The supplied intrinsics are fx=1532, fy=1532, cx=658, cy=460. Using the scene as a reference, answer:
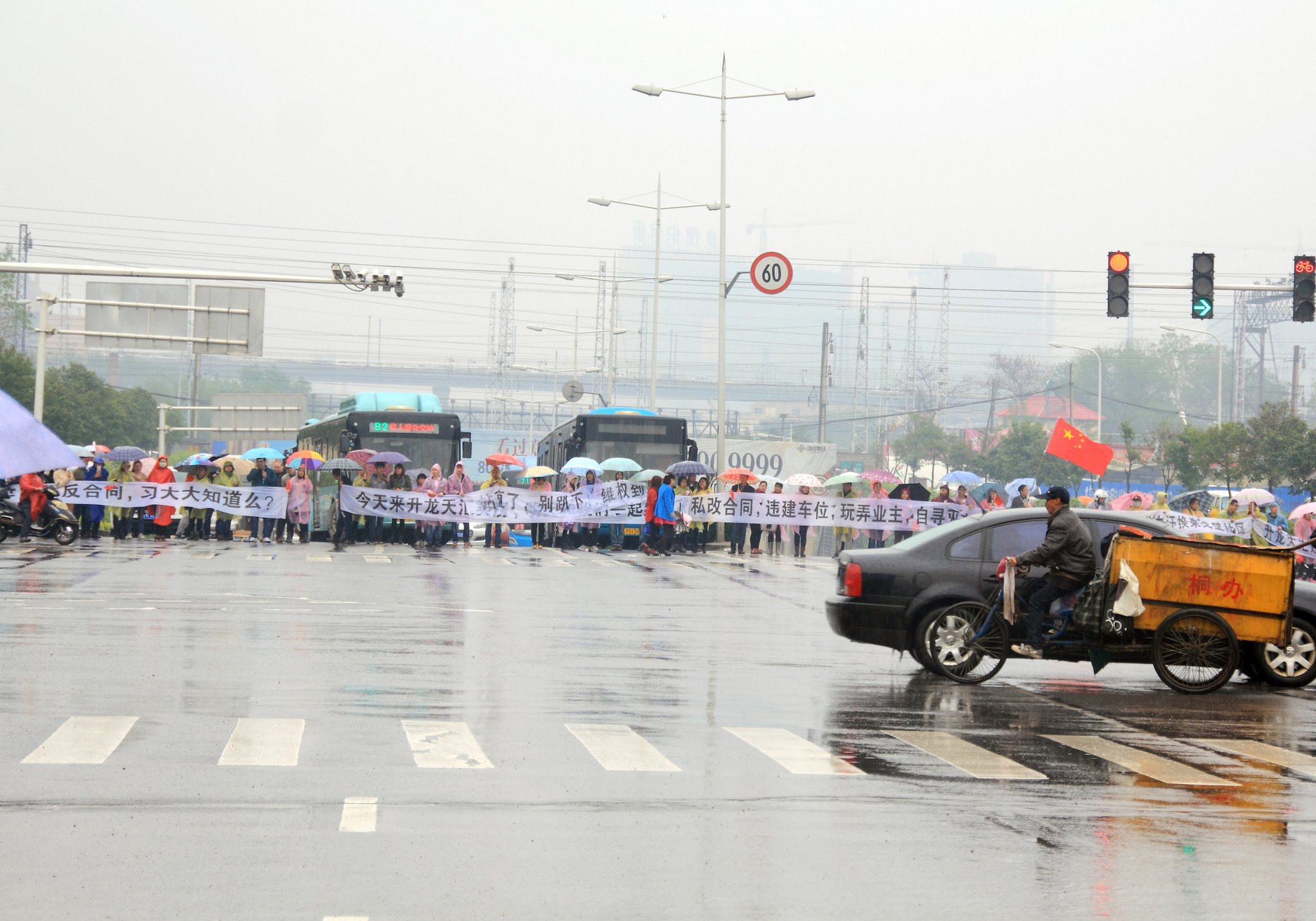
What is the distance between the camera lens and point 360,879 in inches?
235

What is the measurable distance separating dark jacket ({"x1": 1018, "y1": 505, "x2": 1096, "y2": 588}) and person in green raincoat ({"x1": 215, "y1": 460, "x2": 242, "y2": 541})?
74.3 ft

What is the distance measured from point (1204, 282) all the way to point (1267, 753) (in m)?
17.1

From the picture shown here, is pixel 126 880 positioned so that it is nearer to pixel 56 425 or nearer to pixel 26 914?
pixel 26 914

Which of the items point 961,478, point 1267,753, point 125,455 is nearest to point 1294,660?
point 1267,753

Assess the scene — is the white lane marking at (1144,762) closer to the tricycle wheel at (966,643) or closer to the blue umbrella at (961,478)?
the tricycle wheel at (966,643)

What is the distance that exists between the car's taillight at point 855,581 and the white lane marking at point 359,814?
664 cm

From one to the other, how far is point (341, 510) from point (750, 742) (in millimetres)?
23490

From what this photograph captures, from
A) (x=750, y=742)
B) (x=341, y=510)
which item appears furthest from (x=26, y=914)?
(x=341, y=510)

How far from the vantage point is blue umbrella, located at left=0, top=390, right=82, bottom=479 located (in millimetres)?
15578

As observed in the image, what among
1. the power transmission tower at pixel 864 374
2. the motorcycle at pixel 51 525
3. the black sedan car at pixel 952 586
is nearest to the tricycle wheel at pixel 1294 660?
the black sedan car at pixel 952 586

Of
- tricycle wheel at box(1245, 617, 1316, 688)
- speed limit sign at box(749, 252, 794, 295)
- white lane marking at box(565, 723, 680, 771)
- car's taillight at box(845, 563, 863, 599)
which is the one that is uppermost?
speed limit sign at box(749, 252, 794, 295)

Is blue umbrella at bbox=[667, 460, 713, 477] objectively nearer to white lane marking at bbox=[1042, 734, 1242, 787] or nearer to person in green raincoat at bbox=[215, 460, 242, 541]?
person in green raincoat at bbox=[215, 460, 242, 541]

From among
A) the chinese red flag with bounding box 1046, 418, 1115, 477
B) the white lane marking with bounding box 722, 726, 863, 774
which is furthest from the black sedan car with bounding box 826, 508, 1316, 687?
the chinese red flag with bounding box 1046, 418, 1115, 477

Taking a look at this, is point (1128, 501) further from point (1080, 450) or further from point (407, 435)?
point (407, 435)
